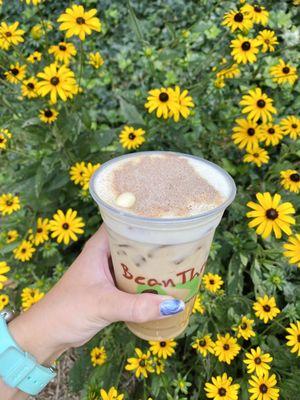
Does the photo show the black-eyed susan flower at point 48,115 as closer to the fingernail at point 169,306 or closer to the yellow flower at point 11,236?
the yellow flower at point 11,236

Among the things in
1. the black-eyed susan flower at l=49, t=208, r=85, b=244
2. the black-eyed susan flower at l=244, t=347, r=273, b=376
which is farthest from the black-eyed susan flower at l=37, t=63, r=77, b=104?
the black-eyed susan flower at l=244, t=347, r=273, b=376

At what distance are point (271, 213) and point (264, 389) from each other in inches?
20.0

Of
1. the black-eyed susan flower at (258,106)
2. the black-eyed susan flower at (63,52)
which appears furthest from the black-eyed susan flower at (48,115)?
the black-eyed susan flower at (258,106)

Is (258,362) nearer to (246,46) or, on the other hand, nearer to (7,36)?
(246,46)

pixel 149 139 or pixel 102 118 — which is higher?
pixel 149 139

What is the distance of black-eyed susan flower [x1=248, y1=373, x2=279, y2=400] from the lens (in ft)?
3.54

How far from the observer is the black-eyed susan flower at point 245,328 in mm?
1205

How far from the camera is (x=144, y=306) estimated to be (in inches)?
34.3

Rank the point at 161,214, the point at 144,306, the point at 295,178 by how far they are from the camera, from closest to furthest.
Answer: the point at 161,214, the point at 144,306, the point at 295,178

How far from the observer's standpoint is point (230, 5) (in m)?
2.30

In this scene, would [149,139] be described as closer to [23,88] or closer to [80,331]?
[23,88]

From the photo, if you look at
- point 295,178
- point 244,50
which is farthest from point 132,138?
point 295,178

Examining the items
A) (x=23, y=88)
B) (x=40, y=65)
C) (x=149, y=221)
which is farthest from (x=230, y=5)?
(x=149, y=221)

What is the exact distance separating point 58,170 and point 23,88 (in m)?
0.39
